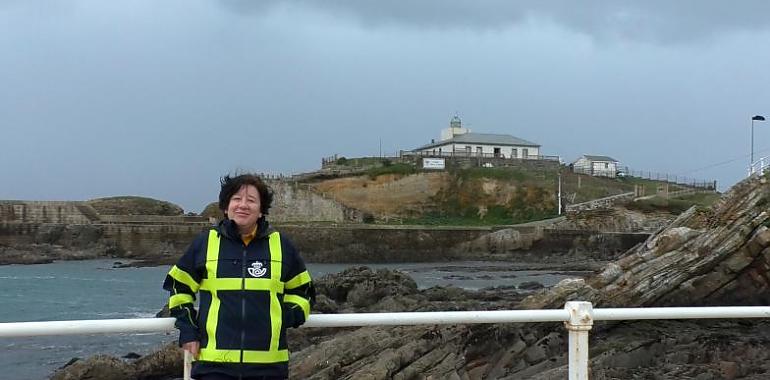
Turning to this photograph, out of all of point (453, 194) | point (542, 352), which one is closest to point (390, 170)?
point (453, 194)

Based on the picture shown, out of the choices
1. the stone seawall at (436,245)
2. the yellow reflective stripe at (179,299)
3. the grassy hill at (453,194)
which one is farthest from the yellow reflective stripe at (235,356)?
Answer: the grassy hill at (453,194)

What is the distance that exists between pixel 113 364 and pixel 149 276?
2973 centimetres

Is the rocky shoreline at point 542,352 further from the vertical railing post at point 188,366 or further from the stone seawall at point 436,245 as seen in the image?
the stone seawall at point 436,245

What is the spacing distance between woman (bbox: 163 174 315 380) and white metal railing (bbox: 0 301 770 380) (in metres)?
0.12

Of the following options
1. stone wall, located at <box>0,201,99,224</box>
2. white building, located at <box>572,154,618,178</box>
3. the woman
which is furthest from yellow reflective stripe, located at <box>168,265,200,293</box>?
white building, located at <box>572,154,618,178</box>

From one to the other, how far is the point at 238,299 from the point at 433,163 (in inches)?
2781

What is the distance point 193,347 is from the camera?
3348mm

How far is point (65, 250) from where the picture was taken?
56969 mm

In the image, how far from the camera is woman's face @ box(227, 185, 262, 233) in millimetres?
3528

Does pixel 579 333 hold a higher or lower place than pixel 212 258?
lower

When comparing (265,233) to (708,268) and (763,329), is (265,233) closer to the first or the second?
(763,329)

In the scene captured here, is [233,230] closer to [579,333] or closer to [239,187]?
[239,187]

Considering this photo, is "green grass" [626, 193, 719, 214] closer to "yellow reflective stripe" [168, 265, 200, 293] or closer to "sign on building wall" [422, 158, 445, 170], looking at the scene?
"sign on building wall" [422, 158, 445, 170]

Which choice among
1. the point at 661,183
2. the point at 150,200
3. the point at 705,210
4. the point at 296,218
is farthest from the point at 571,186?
the point at 705,210
